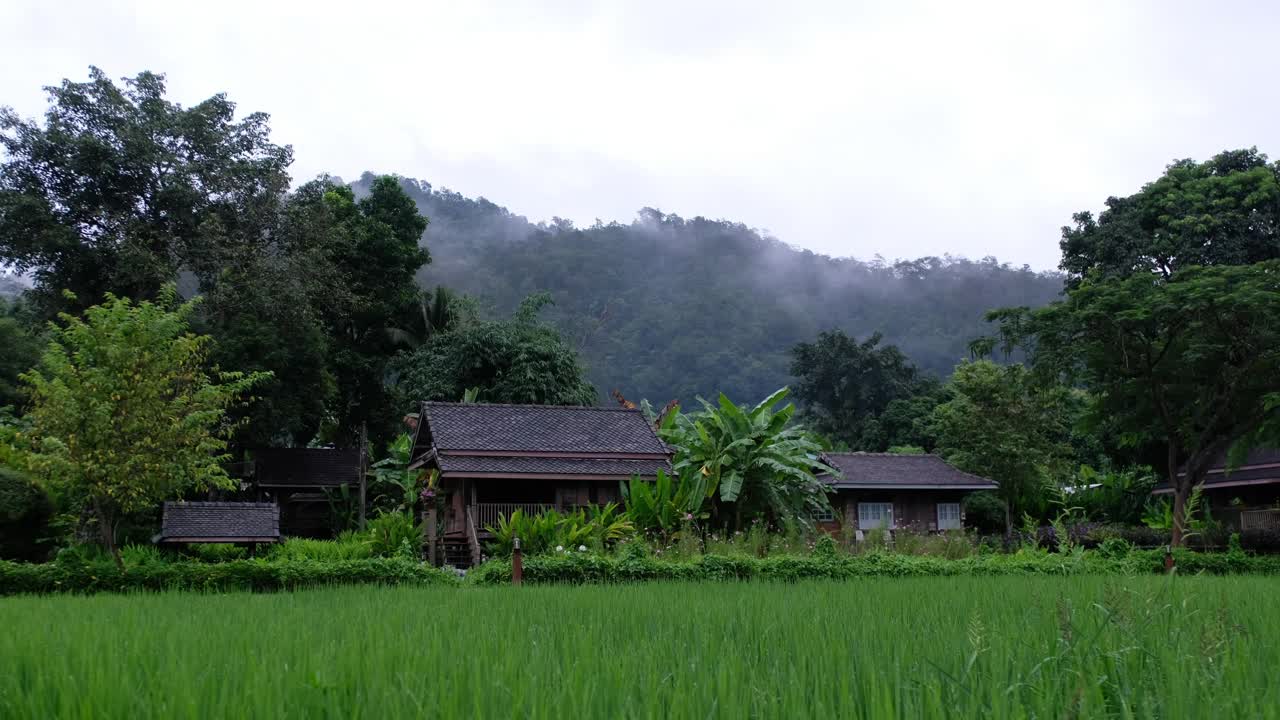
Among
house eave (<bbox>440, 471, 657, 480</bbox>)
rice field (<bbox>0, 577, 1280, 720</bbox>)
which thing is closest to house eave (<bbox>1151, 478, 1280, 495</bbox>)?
house eave (<bbox>440, 471, 657, 480</bbox>)

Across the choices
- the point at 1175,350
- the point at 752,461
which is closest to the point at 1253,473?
the point at 1175,350

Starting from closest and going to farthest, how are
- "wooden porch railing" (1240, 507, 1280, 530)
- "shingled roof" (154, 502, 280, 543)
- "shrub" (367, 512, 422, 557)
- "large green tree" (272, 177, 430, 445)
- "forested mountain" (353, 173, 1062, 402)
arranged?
1. "shingled roof" (154, 502, 280, 543)
2. "shrub" (367, 512, 422, 557)
3. "wooden porch railing" (1240, 507, 1280, 530)
4. "large green tree" (272, 177, 430, 445)
5. "forested mountain" (353, 173, 1062, 402)

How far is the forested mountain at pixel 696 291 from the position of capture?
73750 mm

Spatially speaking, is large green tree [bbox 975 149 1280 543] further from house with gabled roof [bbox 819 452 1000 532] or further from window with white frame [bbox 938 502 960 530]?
window with white frame [bbox 938 502 960 530]

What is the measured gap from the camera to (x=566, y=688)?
2.61 metres

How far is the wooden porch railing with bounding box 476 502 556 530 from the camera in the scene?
22016 millimetres

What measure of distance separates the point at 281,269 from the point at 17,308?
56.1 ft

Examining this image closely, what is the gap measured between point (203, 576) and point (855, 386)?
39.7 m

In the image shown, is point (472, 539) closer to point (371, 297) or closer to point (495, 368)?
point (495, 368)

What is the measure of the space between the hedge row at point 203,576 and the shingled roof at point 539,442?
736cm

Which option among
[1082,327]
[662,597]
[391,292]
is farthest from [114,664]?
[391,292]

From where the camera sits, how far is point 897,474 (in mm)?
31438

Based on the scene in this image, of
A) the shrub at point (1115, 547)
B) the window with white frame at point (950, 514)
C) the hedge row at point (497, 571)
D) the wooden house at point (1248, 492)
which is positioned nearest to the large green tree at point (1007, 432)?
the window with white frame at point (950, 514)

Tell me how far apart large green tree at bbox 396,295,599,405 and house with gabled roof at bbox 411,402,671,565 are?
377 inches
